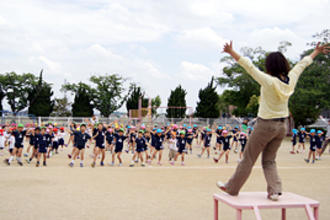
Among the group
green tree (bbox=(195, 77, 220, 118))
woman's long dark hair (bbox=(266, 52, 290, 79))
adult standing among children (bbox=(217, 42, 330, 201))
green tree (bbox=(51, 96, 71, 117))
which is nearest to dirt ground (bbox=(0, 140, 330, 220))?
adult standing among children (bbox=(217, 42, 330, 201))

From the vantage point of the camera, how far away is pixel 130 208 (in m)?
6.50

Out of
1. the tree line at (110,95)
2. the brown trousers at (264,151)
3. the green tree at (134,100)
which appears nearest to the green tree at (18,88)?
the tree line at (110,95)

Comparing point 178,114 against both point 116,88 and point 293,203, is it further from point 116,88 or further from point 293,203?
point 293,203

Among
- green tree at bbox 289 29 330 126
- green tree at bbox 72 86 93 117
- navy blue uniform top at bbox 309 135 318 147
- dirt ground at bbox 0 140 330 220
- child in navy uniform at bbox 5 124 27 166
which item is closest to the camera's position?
dirt ground at bbox 0 140 330 220

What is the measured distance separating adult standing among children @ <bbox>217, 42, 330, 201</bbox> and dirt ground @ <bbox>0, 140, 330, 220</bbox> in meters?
2.45

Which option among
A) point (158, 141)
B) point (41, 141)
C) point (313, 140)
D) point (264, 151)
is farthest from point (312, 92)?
point (264, 151)

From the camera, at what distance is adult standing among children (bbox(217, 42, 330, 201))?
11.6 ft

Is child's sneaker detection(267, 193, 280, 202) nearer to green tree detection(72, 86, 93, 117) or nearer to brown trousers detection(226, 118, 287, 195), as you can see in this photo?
brown trousers detection(226, 118, 287, 195)

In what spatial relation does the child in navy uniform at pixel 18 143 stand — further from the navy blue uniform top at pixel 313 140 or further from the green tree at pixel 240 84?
the green tree at pixel 240 84

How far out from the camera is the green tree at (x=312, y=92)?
31842mm

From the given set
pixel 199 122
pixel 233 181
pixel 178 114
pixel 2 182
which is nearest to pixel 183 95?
pixel 178 114

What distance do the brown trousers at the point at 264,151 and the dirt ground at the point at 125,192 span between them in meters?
2.43

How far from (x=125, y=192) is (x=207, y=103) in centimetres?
4144

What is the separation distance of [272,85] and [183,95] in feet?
155
